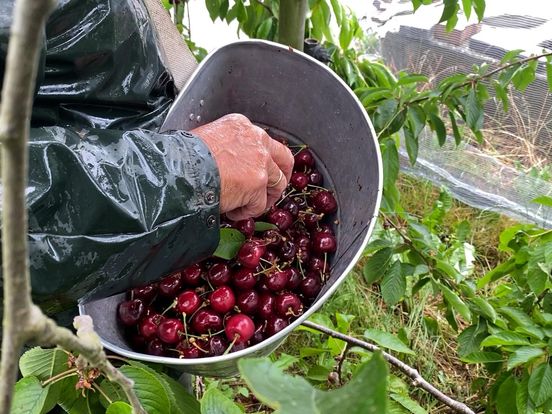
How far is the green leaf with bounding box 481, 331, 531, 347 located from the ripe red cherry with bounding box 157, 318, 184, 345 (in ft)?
2.11

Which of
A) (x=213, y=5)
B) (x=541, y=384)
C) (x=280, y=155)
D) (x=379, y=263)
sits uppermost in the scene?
(x=213, y=5)

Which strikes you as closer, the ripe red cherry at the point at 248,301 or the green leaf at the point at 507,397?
the ripe red cherry at the point at 248,301

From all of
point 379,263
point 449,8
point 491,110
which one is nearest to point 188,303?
point 379,263

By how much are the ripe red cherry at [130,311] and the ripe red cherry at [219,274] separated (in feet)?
0.45

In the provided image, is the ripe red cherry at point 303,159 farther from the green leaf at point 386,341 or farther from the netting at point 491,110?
the netting at point 491,110

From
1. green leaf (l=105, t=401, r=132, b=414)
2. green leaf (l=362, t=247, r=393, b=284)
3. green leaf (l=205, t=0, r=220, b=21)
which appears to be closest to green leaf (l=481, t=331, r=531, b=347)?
green leaf (l=362, t=247, r=393, b=284)

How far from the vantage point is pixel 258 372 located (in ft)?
0.91

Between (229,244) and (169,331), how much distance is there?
0.18m

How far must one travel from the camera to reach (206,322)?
39.3 inches

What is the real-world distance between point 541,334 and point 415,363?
0.90 metres

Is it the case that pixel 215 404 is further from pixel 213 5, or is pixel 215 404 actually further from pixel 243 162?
pixel 213 5

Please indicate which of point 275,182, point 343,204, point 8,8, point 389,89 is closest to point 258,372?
point 8,8

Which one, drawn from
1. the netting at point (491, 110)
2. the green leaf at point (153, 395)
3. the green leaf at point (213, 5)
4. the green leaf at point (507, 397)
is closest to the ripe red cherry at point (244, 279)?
the green leaf at point (153, 395)

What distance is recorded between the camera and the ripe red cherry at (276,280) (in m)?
1.03
